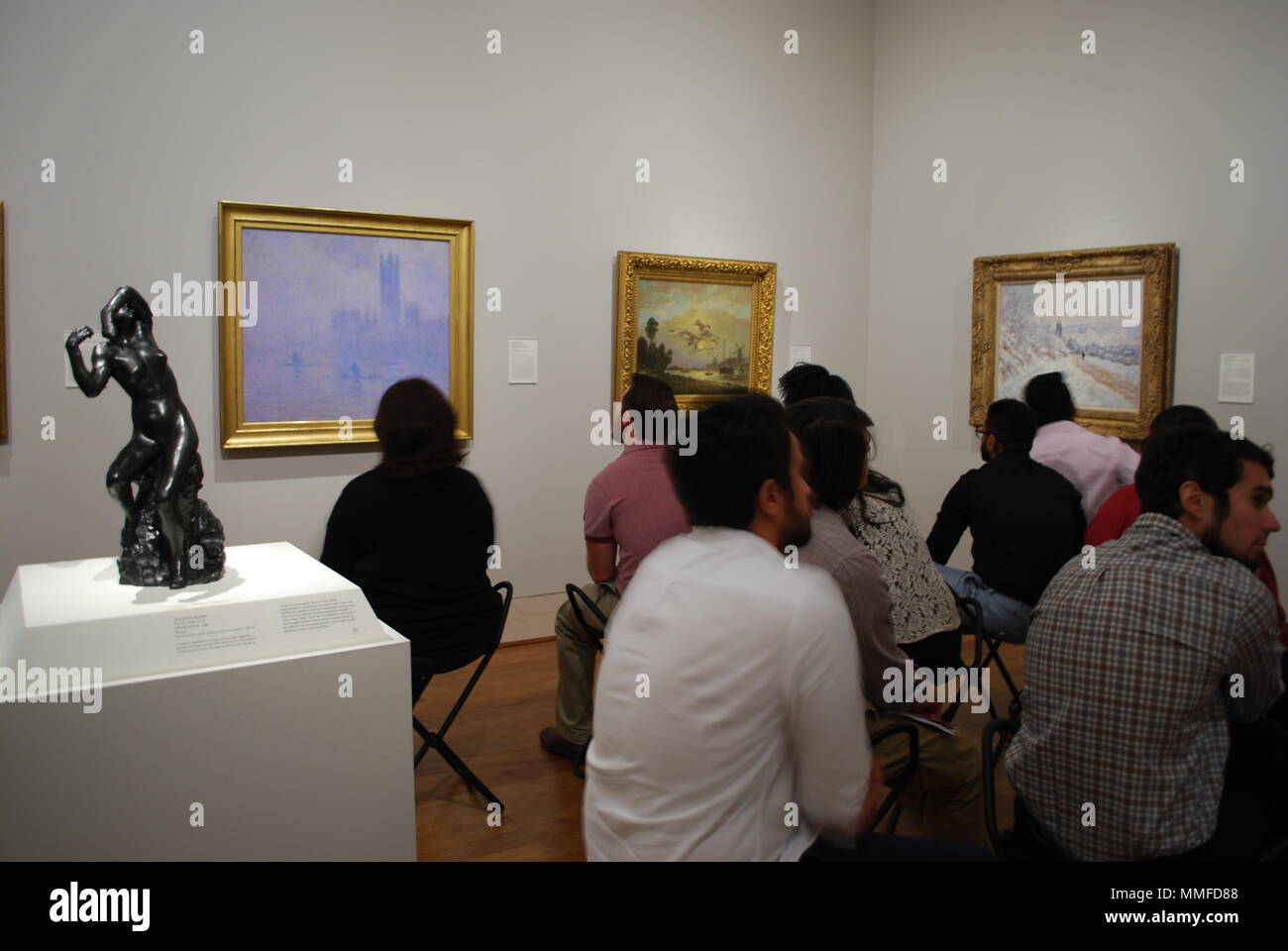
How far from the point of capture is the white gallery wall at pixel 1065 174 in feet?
18.8

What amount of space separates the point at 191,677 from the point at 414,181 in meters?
3.91

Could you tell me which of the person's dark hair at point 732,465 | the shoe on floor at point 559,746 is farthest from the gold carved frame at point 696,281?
the person's dark hair at point 732,465

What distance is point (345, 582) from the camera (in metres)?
3.22

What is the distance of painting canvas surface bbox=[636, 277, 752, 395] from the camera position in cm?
695

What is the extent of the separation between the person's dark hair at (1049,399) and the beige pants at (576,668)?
270 cm

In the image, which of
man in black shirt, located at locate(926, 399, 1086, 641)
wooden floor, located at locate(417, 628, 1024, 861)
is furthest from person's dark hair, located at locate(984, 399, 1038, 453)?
wooden floor, located at locate(417, 628, 1024, 861)

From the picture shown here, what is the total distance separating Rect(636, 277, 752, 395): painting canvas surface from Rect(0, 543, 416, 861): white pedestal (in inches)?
161

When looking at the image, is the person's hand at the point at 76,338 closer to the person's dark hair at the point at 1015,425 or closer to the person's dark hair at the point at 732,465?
the person's dark hair at the point at 732,465

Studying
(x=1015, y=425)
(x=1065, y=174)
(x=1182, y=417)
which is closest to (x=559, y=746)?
(x=1015, y=425)

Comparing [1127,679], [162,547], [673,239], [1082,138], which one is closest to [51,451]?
[162,547]

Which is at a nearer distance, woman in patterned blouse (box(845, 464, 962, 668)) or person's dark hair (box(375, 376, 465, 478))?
woman in patterned blouse (box(845, 464, 962, 668))

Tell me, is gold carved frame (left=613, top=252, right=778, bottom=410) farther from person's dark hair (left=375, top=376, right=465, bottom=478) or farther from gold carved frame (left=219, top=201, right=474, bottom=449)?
person's dark hair (left=375, top=376, right=465, bottom=478)

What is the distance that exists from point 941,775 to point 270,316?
4.28 meters

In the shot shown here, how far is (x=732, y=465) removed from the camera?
2033 millimetres
